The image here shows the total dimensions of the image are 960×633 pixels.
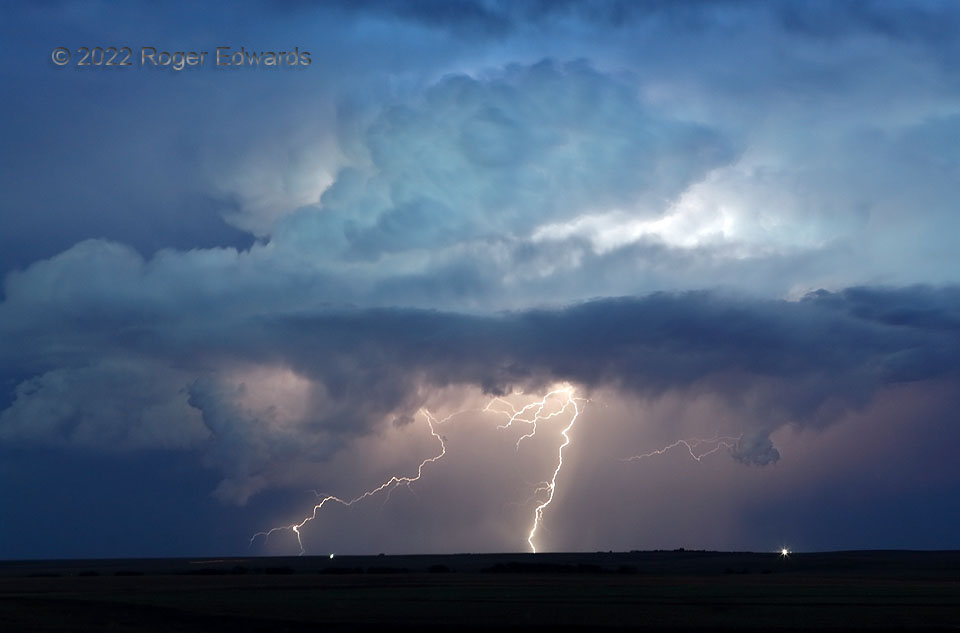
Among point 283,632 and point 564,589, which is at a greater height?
point 564,589

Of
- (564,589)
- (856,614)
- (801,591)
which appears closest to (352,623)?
(856,614)

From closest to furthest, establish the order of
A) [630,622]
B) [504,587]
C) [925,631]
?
[925,631] < [630,622] < [504,587]

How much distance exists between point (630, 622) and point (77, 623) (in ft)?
102

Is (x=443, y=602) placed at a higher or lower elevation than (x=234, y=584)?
lower

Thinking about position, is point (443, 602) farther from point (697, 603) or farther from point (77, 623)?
point (77, 623)

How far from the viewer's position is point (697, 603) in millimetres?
71750

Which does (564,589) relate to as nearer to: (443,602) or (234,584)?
(443,602)

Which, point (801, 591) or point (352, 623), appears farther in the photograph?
point (801, 591)

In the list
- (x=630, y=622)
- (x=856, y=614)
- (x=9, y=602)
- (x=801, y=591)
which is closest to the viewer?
(x=630, y=622)

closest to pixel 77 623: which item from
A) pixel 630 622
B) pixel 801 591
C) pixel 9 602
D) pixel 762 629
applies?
pixel 9 602

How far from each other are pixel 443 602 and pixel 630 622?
20508 mm

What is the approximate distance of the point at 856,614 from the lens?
61.8 m

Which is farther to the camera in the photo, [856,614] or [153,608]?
[153,608]

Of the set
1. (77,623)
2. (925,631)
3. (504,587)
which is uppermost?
(504,587)
